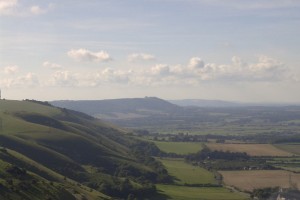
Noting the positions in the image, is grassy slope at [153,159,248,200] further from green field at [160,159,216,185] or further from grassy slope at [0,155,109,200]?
grassy slope at [0,155,109,200]

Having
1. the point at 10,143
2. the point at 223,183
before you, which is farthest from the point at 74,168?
the point at 223,183

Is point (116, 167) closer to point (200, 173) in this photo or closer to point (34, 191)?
point (200, 173)

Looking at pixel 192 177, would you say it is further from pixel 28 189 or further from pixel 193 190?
pixel 28 189

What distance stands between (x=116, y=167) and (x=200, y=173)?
1405 inches

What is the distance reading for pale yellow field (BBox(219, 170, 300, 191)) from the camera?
164 meters

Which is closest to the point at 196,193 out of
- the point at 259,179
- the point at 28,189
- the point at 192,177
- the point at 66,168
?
the point at 192,177

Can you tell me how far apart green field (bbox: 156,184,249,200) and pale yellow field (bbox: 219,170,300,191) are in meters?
11.0

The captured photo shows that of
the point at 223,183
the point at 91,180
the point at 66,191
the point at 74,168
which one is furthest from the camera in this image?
the point at 223,183

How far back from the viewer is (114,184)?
488ft

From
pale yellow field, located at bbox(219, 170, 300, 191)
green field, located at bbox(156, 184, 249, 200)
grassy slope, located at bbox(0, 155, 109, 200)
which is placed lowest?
green field, located at bbox(156, 184, 249, 200)

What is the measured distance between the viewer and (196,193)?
151m

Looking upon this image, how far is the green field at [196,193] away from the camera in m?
142

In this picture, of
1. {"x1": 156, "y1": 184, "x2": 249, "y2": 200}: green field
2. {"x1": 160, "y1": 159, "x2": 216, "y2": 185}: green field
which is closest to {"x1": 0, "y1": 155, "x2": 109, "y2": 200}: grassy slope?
{"x1": 156, "y1": 184, "x2": 249, "y2": 200}: green field

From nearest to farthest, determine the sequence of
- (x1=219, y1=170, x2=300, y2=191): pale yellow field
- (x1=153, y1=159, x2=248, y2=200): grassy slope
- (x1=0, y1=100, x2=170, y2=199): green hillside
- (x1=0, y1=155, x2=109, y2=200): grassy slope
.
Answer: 1. (x1=0, y1=155, x2=109, y2=200): grassy slope
2. (x1=0, y1=100, x2=170, y2=199): green hillside
3. (x1=153, y1=159, x2=248, y2=200): grassy slope
4. (x1=219, y1=170, x2=300, y2=191): pale yellow field
